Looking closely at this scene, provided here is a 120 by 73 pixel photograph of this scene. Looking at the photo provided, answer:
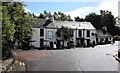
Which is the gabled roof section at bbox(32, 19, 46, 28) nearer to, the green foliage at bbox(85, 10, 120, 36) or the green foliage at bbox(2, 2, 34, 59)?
the green foliage at bbox(2, 2, 34, 59)

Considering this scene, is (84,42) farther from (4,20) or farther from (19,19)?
(4,20)

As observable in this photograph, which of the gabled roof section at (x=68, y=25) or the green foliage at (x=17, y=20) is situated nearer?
the green foliage at (x=17, y=20)

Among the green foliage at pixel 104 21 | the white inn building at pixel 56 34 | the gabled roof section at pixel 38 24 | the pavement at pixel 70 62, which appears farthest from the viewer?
the green foliage at pixel 104 21

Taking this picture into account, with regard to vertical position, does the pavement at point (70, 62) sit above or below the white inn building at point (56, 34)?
below

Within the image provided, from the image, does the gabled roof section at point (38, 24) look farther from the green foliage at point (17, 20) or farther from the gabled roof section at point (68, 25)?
the green foliage at point (17, 20)

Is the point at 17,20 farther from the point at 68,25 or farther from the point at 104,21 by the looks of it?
the point at 104,21

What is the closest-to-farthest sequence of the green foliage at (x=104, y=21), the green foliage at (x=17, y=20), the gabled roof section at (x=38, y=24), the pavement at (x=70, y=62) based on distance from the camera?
the pavement at (x=70, y=62) < the green foliage at (x=17, y=20) < the gabled roof section at (x=38, y=24) < the green foliage at (x=104, y=21)

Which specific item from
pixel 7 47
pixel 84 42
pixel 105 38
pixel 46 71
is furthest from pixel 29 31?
pixel 105 38

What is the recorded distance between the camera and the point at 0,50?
1083 inches

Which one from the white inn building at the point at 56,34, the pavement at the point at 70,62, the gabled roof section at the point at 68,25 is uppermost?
the gabled roof section at the point at 68,25

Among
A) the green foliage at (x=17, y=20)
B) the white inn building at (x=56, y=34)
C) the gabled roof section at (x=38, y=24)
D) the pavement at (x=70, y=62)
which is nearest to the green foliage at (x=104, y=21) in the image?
the white inn building at (x=56, y=34)

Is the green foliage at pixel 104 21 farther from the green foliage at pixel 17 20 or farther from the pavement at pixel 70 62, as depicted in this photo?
the pavement at pixel 70 62

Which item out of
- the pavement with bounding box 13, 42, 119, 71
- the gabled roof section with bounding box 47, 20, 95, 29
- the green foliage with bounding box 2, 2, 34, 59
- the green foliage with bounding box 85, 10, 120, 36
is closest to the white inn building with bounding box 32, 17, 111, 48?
the gabled roof section with bounding box 47, 20, 95, 29

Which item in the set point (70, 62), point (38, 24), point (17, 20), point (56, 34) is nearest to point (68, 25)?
point (56, 34)
